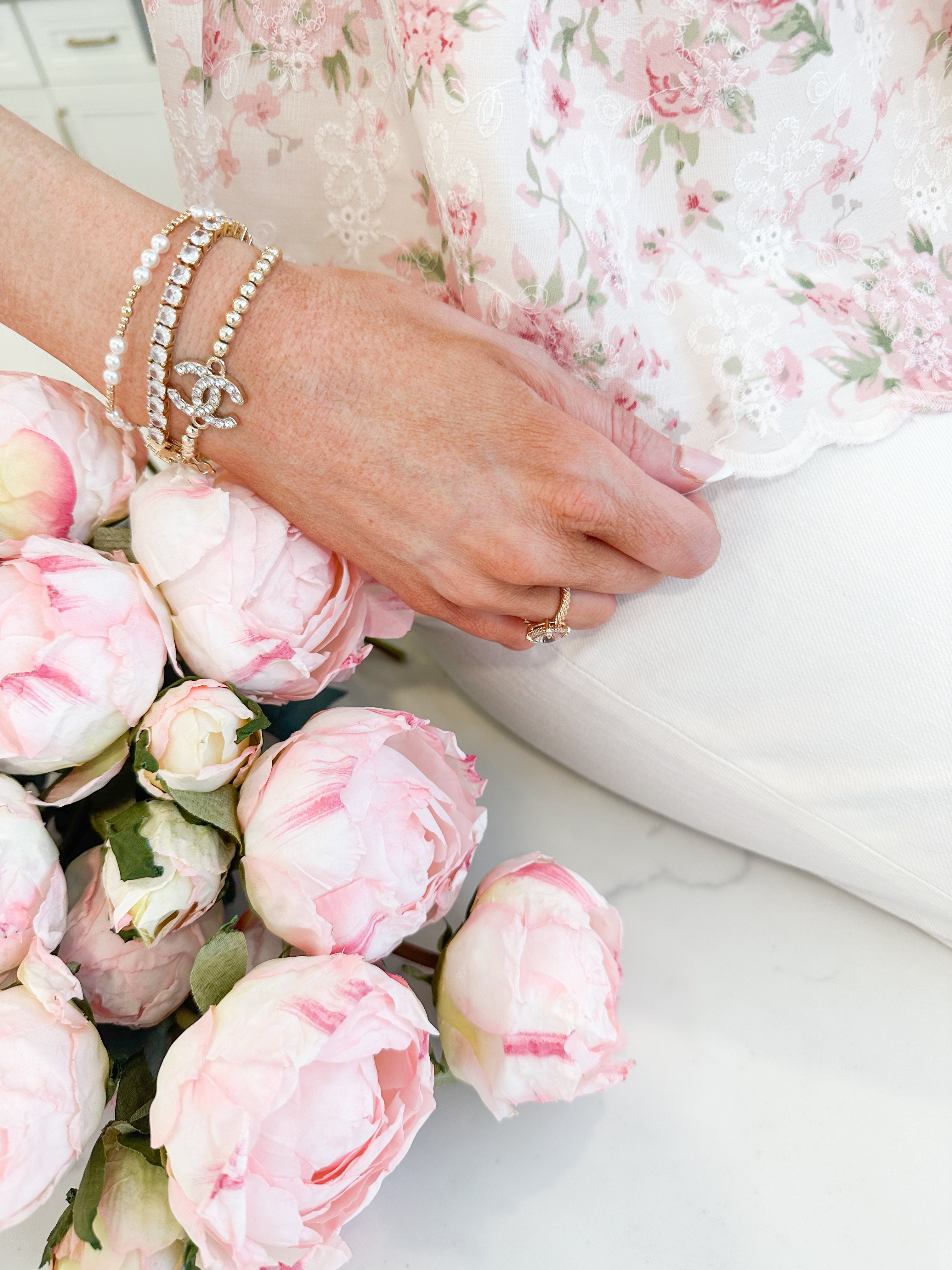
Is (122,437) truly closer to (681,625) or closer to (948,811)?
(681,625)

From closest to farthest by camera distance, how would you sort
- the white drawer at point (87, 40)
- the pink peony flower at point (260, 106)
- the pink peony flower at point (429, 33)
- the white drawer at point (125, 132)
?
1. the pink peony flower at point (429, 33)
2. the pink peony flower at point (260, 106)
3. the white drawer at point (125, 132)
4. the white drawer at point (87, 40)

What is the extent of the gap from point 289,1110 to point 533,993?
13 centimetres

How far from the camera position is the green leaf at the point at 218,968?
401 millimetres

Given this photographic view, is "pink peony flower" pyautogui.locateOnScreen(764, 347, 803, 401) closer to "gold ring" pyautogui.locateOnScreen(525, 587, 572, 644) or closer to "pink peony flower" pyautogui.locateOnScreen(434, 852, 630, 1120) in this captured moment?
"gold ring" pyautogui.locateOnScreen(525, 587, 572, 644)

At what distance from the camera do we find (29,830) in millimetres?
398

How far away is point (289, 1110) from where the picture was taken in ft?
1.13

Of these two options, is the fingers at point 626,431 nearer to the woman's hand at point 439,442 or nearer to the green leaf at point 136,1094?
the woman's hand at point 439,442

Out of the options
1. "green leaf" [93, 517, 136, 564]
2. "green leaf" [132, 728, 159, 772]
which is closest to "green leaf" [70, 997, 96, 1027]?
"green leaf" [132, 728, 159, 772]

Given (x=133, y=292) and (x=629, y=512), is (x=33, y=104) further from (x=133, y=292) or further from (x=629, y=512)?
(x=629, y=512)

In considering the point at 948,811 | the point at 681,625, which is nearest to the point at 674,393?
the point at 681,625

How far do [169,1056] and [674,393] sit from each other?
1.46 feet

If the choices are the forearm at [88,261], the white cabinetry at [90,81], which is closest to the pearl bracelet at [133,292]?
the forearm at [88,261]

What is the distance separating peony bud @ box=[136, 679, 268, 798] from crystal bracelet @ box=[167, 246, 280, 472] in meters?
0.16

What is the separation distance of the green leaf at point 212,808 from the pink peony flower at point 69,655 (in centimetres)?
5
